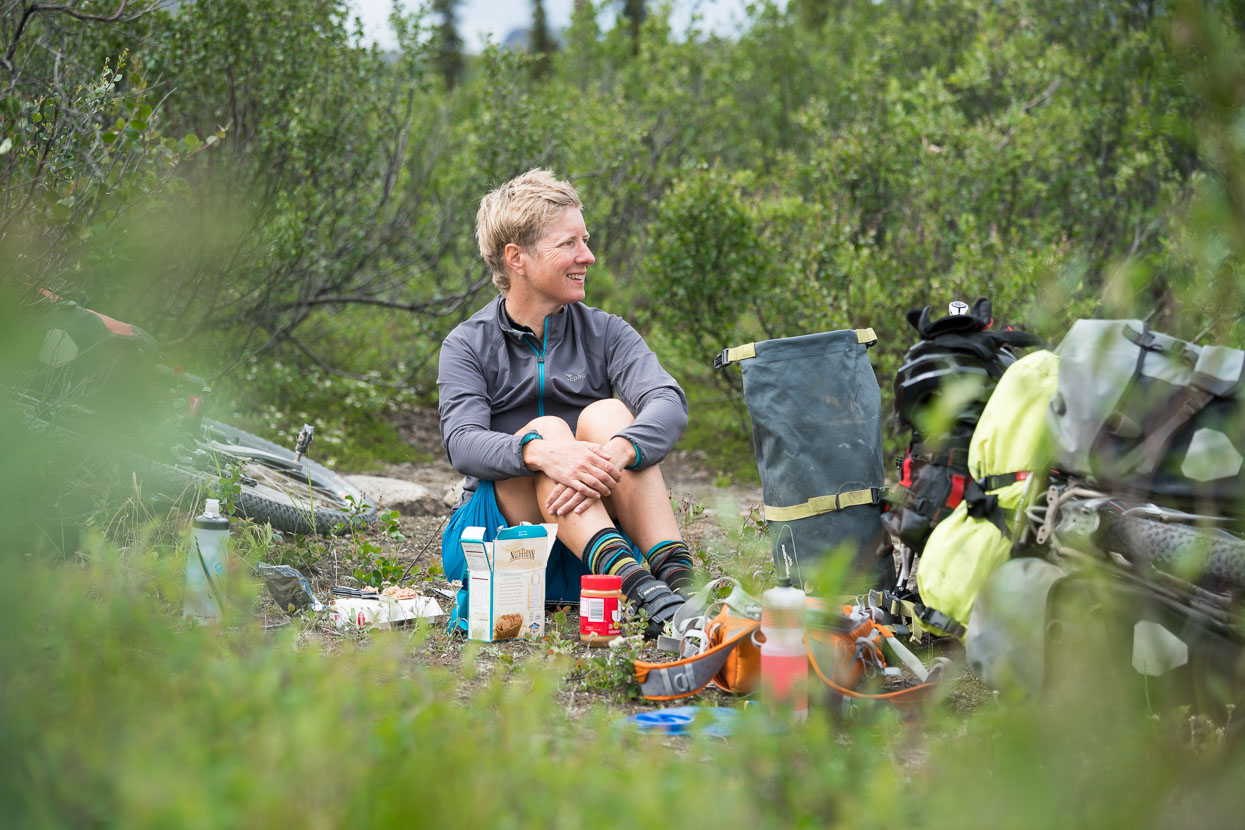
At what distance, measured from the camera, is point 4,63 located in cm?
312

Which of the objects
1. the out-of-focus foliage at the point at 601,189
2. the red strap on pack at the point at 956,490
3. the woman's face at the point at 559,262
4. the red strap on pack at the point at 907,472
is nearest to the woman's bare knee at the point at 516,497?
the woman's face at the point at 559,262

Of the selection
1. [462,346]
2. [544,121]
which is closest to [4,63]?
[462,346]

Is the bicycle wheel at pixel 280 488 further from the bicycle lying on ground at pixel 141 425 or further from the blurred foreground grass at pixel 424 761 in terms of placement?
the blurred foreground grass at pixel 424 761

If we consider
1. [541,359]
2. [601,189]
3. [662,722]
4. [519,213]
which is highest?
[601,189]

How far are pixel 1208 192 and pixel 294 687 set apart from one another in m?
1.40

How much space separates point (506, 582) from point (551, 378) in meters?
0.82

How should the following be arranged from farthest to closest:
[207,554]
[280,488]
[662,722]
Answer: [280,488]
[207,554]
[662,722]

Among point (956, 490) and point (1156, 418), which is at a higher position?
point (1156, 418)

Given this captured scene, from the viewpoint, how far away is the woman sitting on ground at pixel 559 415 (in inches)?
124

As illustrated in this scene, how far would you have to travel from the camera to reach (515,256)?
355 cm

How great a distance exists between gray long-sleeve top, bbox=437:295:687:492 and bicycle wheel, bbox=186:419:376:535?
0.82 metres

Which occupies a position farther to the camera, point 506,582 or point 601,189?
point 601,189

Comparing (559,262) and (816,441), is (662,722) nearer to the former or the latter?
(816,441)

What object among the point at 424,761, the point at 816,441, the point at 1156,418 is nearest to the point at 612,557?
the point at 816,441
